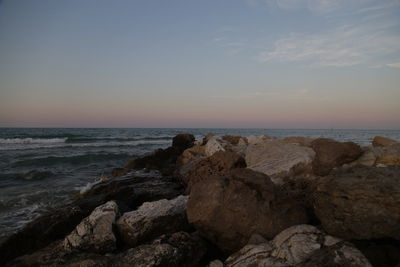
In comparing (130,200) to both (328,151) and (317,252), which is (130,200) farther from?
(328,151)

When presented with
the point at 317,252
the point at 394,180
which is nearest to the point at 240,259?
the point at 317,252

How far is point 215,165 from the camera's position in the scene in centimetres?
673

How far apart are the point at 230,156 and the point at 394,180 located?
4.02 metres

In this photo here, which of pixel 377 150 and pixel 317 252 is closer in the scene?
pixel 317 252

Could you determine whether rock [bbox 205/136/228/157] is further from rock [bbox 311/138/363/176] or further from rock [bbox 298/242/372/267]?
rock [bbox 298/242/372/267]

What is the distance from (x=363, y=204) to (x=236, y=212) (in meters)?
1.59

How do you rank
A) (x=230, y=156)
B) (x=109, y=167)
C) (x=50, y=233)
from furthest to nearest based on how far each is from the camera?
(x=109, y=167) < (x=230, y=156) < (x=50, y=233)

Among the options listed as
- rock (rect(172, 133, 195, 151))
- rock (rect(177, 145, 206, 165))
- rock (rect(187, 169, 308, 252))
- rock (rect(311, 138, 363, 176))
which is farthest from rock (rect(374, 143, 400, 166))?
rock (rect(172, 133, 195, 151))

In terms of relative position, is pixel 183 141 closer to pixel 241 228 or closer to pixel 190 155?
pixel 190 155

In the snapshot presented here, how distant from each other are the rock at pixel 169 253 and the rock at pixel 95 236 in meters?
0.53

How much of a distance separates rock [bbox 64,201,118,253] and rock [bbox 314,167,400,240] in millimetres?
2999

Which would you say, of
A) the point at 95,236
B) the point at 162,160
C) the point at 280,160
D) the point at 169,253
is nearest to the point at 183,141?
the point at 162,160

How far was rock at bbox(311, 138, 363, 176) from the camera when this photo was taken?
20.2ft

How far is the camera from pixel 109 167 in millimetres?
14547
